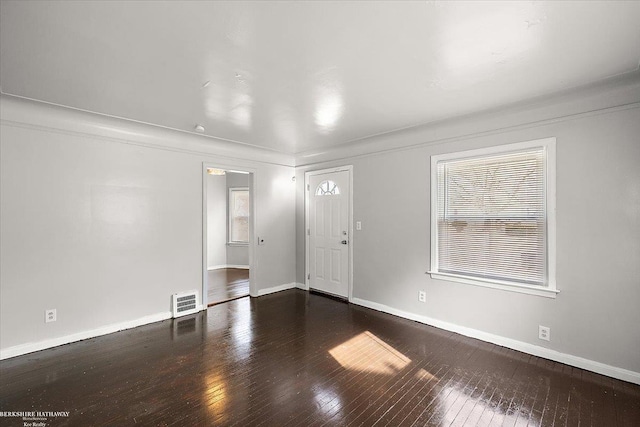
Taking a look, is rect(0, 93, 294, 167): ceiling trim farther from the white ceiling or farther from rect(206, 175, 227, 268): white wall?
rect(206, 175, 227, 268): white wall

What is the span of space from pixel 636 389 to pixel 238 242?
7032 mm

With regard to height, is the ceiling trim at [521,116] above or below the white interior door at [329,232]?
above

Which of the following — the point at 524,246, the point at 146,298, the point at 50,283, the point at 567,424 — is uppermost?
the point at 524,246

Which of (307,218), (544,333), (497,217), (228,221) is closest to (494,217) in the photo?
(497,217)

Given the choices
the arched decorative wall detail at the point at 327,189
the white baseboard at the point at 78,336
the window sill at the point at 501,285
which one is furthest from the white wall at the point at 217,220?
the window sill at the point at 501,285

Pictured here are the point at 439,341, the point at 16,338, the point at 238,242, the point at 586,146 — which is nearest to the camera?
the point at 586,146

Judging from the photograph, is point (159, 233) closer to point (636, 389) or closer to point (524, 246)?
point (524, 246)

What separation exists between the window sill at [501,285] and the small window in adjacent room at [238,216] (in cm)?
511

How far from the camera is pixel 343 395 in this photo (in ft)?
7.59

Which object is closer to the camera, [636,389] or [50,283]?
[636,389]

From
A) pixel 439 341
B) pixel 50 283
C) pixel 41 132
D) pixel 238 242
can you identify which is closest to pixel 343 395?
pixel 439 341

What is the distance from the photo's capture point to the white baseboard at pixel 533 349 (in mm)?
2537

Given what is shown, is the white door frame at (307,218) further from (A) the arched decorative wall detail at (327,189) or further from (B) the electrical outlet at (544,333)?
(B) the electrical outlet at (544,333)

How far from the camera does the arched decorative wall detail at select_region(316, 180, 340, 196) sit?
4.97m
